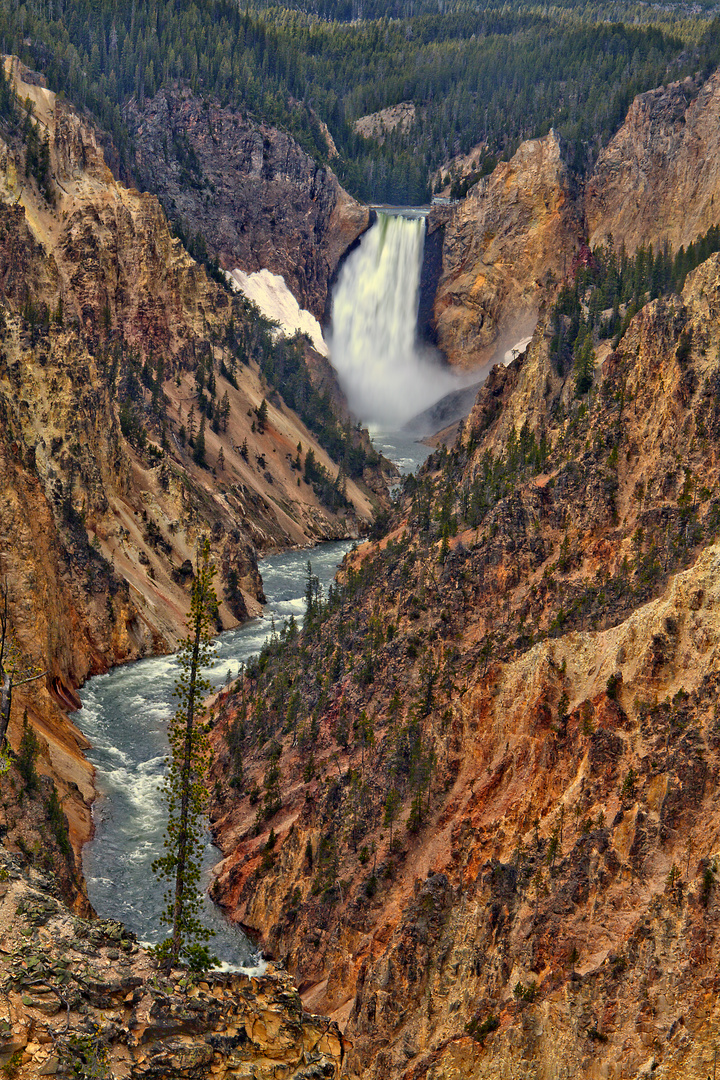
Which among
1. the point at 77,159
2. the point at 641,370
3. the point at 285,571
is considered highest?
the point at 77,159

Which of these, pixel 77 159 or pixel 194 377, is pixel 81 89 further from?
pixel 194 377

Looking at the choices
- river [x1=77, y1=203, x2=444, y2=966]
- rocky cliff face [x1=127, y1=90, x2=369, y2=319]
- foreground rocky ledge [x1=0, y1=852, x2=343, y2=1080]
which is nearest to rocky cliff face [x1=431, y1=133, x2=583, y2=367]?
rocky cliff face [x1=127, y1=90, x2=369, y2=319]

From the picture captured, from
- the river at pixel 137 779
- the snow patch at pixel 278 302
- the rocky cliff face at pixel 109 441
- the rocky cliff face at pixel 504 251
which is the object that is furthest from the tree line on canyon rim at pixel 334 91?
the river at pixel 137 779

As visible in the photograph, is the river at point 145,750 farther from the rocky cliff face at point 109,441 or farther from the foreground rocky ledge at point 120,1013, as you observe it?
the foreground rocky ledge at point 120,1013

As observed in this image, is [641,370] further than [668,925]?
Yes

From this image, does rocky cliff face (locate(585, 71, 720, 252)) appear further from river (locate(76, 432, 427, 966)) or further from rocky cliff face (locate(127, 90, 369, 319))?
river (locate(76, 432, 427, 966))

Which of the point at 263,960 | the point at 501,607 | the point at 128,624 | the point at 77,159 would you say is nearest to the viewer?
the point at 263,960

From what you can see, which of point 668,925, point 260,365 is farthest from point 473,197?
point 668,925
